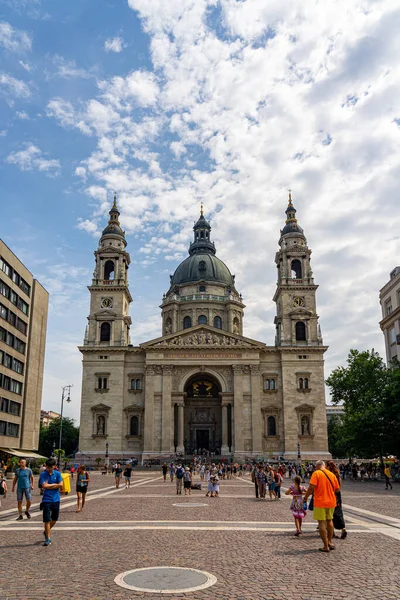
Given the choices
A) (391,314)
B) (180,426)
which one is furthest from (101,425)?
(391,314)

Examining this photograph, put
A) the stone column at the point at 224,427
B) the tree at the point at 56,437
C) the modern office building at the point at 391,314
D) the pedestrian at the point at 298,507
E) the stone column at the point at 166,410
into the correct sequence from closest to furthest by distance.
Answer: the pedestrian at the point at 298,507 < the modern office building at the point at 391,314 < the stone column at the point at 166,410 < the stone column at the point at 224,427 < the tree at the point at 56,437

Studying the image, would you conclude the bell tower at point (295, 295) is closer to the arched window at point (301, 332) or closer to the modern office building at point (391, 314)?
the arched window at point (301, 332)

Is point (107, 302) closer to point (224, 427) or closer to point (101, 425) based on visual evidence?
point (101, 425)

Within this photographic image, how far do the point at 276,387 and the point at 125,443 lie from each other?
66.8 feet

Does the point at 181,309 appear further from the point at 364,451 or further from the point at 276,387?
the point at 364,451

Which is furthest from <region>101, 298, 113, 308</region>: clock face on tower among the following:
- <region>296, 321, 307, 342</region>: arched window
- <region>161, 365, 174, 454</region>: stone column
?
<region>296, 321, 307, 342</region>: arched window

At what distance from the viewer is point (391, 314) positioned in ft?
187

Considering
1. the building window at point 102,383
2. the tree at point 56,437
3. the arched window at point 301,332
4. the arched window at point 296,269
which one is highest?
the arched window at point 296,269

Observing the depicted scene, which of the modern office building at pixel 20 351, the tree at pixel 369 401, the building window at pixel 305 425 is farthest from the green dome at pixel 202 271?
the tree at pixel 369 401

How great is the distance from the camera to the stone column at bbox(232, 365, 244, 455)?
66312 millimetres

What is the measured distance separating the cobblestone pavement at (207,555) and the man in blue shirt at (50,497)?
0.47 metres

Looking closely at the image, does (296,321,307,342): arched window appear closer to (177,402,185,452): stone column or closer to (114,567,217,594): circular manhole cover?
(177,402,185,452): stone column

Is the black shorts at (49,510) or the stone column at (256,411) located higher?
the stone column at (256,411)

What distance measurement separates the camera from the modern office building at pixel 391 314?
56250 millimetres
